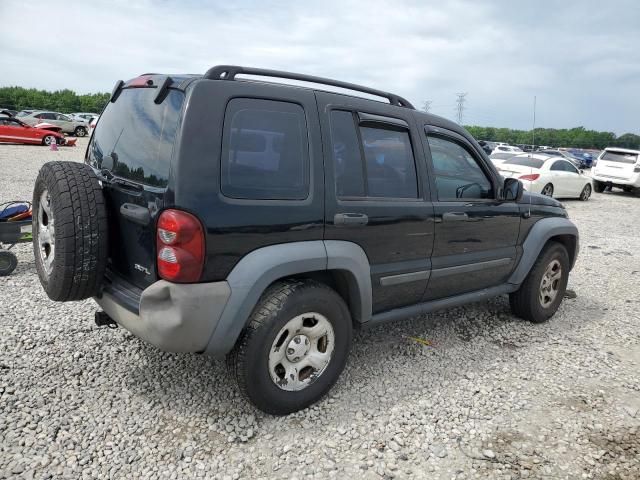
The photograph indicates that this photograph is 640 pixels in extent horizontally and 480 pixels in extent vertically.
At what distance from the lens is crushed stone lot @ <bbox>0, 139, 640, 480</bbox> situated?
2.46 metres

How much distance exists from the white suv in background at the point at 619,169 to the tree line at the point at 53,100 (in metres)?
42.5

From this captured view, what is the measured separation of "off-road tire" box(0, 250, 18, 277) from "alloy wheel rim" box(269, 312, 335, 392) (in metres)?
3.52

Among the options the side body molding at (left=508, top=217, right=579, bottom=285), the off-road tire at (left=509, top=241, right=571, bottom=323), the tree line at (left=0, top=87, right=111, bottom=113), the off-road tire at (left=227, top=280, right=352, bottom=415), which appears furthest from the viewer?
the tree line at (left=0, top=87, right=111, bottom=113)

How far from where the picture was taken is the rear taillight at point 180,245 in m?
2.29

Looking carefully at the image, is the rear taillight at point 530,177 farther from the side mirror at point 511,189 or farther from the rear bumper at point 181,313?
the rear bumper at point 181,313

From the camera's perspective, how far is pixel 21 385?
2.94 metres

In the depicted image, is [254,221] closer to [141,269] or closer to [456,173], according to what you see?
[141,269]

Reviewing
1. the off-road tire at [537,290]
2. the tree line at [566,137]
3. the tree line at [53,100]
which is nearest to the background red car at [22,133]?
the off-road tire at [537,290]

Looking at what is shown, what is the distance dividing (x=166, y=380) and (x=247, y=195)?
4.81 ft

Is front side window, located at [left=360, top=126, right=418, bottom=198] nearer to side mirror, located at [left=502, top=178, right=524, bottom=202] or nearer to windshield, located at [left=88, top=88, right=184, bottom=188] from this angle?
side mirror, located at [left=502, top=178, right=524, bottom=202]

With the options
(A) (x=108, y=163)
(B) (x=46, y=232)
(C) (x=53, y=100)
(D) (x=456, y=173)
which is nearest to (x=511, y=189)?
(D) (x=456, y=173)

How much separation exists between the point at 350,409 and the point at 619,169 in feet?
59.6

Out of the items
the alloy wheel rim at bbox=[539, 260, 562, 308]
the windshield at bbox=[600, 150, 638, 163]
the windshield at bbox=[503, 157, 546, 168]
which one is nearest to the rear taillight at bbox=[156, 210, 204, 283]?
the alloy wheel rim at bbox=[539, 260, 562, 308]

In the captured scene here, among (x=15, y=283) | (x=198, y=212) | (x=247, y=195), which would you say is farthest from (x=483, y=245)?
(x=15, y=283)
